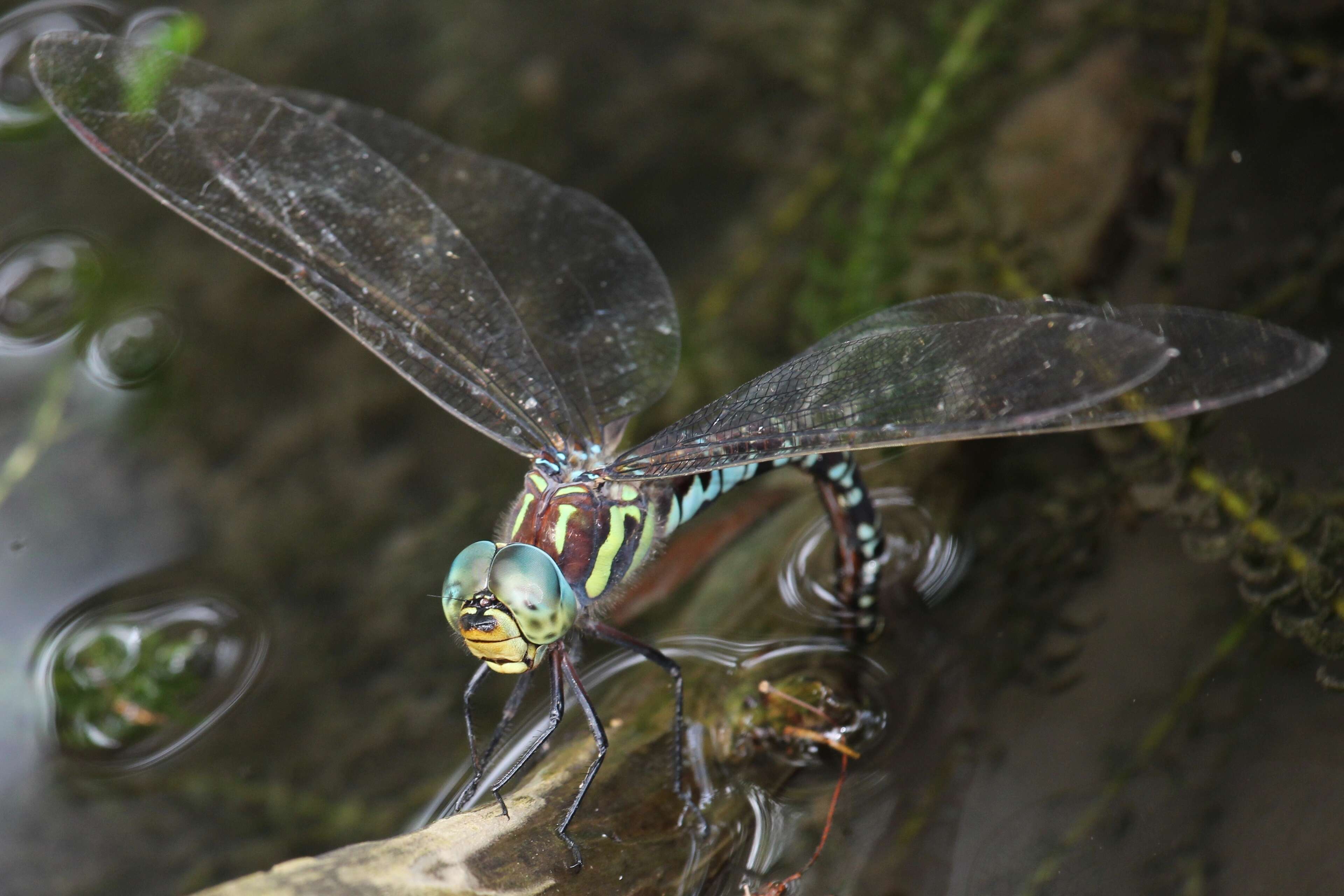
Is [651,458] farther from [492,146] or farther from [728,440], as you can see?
[492,146]

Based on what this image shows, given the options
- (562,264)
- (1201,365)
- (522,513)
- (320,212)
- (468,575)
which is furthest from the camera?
(562,264)

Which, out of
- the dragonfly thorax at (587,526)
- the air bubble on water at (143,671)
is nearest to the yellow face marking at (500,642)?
the dragonfly thorax at (587,526)

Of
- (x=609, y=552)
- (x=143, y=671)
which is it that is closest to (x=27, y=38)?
(x=143, y=671)

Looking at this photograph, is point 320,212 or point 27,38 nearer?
point 320,212

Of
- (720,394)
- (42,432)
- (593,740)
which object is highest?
(42,432)

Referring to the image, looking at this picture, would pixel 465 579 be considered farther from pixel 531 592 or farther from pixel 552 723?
pixel 552 723

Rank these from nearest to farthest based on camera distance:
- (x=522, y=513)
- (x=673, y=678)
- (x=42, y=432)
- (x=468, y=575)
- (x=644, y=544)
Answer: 1. (x=468, y=575)
2. (x=673, y=678)
3. (x=522, y=513)
4. (x=644, y=544)
5. (x=42, y=432)

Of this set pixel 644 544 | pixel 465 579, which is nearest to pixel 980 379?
pixel 644 544

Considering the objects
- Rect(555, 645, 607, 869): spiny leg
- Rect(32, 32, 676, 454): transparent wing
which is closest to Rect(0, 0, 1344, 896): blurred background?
Rect(555, 645, 607, 869): spiny leg

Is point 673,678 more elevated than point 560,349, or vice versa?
point 560,349
